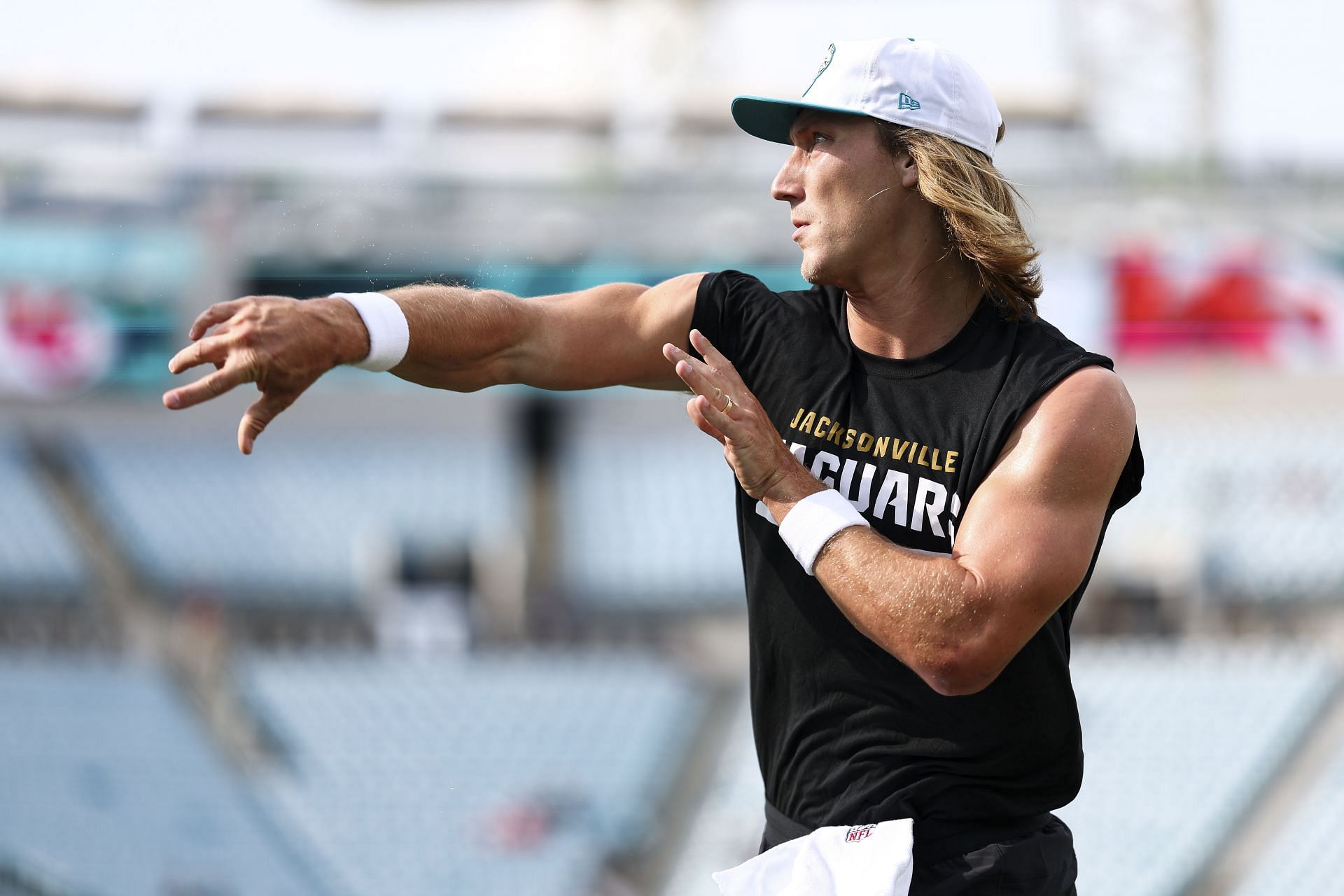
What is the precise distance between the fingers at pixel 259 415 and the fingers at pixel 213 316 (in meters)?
0.15

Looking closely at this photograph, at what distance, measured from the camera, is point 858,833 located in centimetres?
253

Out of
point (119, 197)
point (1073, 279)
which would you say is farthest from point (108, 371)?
point (1073, 279)

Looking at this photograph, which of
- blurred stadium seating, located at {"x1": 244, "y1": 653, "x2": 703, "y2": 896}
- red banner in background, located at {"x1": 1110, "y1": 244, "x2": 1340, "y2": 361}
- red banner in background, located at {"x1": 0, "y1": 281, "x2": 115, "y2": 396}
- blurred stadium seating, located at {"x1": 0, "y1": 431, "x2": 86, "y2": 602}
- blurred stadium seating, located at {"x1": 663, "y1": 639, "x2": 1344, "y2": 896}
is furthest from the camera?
blurred stadium seating, located at {"x1": 0, "y1": 431, "x2": 86, "y2": 602}

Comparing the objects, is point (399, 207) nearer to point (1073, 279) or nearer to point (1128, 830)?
point (1073, 279)

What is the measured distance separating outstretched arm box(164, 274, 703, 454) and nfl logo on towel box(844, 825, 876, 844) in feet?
3.27

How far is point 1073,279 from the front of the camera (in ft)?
49.4

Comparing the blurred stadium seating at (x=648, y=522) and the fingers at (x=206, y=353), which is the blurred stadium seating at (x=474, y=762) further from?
the fingers at (x=206, y=353)

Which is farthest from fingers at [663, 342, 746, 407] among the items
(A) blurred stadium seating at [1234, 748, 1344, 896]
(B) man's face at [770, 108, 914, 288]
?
(A) blurred stadium seating at [1234, 748, 1344, 896]

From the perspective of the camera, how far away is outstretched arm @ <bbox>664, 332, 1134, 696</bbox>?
7.64 feet

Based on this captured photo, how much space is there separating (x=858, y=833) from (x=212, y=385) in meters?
1.37

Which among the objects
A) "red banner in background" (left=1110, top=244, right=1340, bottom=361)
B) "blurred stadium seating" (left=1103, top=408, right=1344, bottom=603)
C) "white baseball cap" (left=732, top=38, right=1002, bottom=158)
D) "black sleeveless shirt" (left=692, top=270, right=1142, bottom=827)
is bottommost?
"blurred stadium seating" (left=1103, top=408, right=1344, bottom=603)

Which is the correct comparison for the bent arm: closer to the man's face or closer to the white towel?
the white towel

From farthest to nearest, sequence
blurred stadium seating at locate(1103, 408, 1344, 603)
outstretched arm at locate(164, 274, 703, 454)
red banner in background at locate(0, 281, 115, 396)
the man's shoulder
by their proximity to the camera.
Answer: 1. blurred stadium seating at locate(1103, 408, 1344, 603)
2. red banner in background at locate(0, 281, 115, 396)
3. the man's shoulder
4. outstretched arm at locate(164, 274, 703, 454)

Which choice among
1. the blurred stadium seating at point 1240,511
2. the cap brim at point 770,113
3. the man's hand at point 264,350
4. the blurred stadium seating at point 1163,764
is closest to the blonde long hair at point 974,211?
the cap brim at point 770,113
